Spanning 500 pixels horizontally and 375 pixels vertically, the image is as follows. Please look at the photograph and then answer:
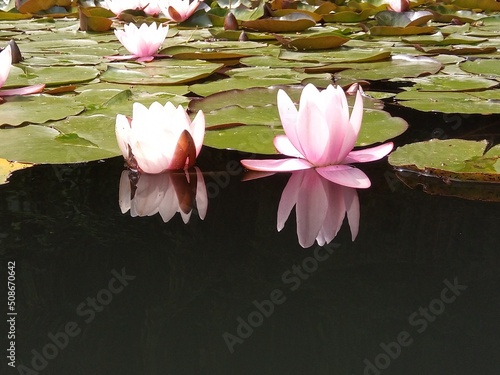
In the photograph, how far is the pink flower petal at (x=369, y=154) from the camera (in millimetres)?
1252

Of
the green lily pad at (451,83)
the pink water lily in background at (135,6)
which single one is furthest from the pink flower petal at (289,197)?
the pink water lily in background at (135,6)

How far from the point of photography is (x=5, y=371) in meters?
0.67

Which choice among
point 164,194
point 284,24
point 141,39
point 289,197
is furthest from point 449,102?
point 284,24

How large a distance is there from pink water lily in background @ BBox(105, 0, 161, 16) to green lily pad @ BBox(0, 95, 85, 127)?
2.05 m

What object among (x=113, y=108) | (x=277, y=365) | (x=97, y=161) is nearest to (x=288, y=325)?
(x=277, y=365)

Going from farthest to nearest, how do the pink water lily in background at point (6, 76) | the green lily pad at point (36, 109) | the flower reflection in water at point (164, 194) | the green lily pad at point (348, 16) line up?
the green lily pad at point (348, 16)
the pink water lily in background at point (6, 76)
the green lily pad at point (36, 109)
the flower reflection in water at point (164, 194)

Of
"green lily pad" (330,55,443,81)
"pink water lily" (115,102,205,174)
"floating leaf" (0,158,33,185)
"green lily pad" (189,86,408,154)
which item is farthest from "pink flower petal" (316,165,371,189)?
"green lily pad" (330,55,443,81)

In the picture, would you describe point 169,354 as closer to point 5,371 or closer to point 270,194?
point 5,371

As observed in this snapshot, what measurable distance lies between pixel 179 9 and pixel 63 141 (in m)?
2.19

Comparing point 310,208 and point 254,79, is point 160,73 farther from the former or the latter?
point 310,208

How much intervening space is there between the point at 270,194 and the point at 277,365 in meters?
0.51

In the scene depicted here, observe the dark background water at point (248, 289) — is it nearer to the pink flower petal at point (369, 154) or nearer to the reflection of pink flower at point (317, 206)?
the reflection of pink flower at point (317, 206)

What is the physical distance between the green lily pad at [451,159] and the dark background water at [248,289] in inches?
4.3

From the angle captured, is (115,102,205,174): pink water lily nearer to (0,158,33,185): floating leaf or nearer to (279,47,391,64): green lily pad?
(0,158,33,185): floating leaf
